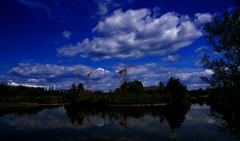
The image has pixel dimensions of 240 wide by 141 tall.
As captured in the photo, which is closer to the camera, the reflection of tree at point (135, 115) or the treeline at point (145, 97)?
the reflection of tree at point (135, 115)

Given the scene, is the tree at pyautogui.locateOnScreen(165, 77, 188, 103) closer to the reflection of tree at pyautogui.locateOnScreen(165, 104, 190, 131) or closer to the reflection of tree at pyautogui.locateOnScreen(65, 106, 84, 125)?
the reflection of tree at pyautogui.locateOnScreen(165, 104, 190, 131)

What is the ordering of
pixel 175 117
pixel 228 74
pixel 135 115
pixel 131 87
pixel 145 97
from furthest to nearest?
pixel 131 87, pixel 145 97, pixel 135 115, pixel 175 117, pixel 228 74

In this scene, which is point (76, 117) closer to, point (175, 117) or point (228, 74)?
point (175, 117)

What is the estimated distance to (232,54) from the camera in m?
10.8

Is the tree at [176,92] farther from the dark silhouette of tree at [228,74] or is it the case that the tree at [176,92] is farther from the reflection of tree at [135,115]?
the dark silhouette of tree at [228,74]

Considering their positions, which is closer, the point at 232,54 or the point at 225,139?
the point at 232,54

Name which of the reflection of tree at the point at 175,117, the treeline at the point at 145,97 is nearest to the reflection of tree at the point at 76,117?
the reflection of tree at the point at 175,117

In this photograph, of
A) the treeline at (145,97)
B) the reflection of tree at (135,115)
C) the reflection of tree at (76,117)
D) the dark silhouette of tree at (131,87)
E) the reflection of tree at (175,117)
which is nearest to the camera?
the reflection of tree at (175,117)

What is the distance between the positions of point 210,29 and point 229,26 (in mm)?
814

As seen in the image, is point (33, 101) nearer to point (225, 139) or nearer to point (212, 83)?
point (225, 139)

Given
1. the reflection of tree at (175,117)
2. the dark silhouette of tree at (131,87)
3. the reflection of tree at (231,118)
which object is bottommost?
the reflection of tree at (175,117)

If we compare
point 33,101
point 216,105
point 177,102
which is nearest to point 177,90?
point 177,102

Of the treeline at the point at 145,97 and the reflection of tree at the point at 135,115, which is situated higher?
the treeline at the point at 145,97

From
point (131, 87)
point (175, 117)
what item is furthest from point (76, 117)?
point (131, 87)
